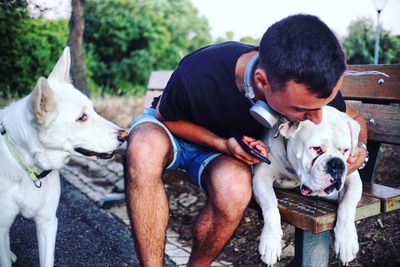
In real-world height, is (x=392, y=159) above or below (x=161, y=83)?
below

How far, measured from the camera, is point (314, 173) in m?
2.06

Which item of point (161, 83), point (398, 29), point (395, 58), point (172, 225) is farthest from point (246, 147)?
point (398, 29)

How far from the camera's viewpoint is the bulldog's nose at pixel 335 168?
200 centimetres

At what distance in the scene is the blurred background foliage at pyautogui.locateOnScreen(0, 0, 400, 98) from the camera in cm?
519

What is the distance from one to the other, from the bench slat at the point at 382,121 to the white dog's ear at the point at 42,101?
182 centimetres

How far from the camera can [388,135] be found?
2.44 m

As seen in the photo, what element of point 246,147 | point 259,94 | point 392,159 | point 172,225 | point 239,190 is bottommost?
point 172,225

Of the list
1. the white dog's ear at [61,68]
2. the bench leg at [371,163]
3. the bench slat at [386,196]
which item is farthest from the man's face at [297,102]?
the white dog's ear at [61,68]

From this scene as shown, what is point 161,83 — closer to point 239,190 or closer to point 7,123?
point 7,123

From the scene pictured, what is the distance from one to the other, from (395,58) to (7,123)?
3827 millimetres

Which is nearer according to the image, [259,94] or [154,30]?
[259,94]

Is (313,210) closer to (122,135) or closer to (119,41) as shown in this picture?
(122,135)

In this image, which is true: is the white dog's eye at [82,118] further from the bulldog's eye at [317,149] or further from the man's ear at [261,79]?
the bulldog's eye at [317,149]

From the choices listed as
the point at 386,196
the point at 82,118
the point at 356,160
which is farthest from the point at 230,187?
the point at 82,118
